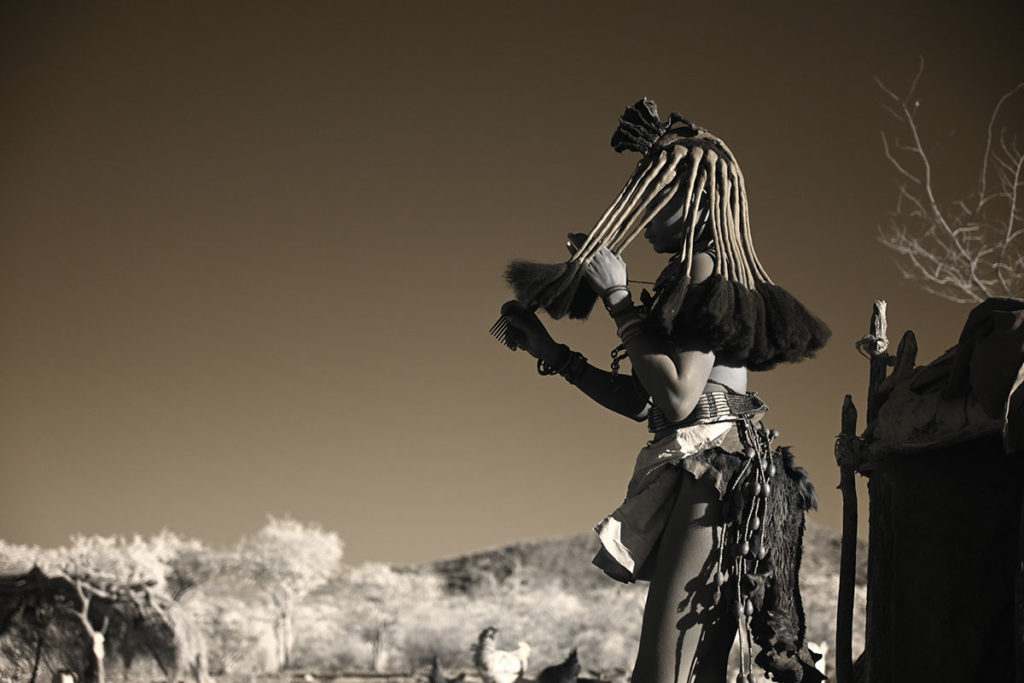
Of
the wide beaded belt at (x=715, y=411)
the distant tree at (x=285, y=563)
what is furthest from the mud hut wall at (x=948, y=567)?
the distant tree at (x=285, y=563)

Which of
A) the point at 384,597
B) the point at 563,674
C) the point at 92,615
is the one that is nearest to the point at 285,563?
the point at 384,597

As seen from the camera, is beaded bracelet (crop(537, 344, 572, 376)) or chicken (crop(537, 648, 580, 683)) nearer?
beaded bracelet (crop(537, 344, 572, 376))

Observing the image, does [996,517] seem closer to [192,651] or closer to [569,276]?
[569,276]

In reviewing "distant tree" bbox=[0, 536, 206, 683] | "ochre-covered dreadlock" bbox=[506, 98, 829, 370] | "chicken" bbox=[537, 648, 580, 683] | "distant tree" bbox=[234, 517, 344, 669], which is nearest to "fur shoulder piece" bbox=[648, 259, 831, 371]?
"ochre-covered dreadlock" bbox=[506, 98, 829, 370]

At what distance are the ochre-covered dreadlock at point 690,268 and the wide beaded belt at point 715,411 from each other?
75 mm

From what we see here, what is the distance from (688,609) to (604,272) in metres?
0.71

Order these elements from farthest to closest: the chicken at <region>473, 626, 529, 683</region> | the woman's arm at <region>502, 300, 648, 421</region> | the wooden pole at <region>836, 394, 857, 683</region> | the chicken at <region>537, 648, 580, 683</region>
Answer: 1. the chicken at <region>473, 626, 529, 683</region>
2. the chicken at <region>537, 648, 580, 683</region>
3. the woman's arm at <region>502, 300, 648, 421</region>
4. the wooden pole at <region>836, 394, 857, 683</region>

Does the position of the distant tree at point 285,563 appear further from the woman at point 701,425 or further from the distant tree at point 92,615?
the woman at point 701,425

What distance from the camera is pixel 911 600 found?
7.77 feet

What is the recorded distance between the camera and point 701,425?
2324mm

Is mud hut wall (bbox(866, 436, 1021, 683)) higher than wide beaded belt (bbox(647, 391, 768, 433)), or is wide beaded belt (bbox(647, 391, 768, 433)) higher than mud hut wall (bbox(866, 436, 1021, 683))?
wide beaded belt (bbox(647, 391, 768, 433))

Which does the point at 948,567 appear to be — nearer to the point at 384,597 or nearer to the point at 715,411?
the point at 715,411

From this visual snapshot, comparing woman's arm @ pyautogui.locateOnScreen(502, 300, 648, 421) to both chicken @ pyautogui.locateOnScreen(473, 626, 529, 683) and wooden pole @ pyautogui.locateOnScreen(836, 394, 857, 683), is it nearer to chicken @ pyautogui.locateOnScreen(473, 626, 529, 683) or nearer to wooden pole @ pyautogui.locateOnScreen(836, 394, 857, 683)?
wooden pole @ pyautogui.locateOnScreen(836, 394, 857, 683)

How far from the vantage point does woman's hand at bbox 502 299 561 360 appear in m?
2.57
